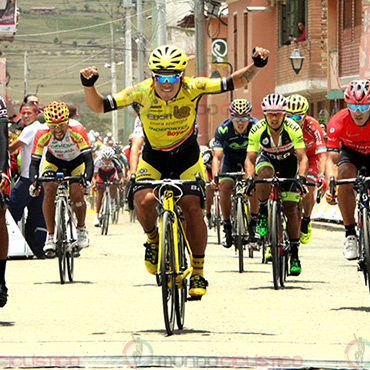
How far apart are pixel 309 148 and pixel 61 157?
3.33 meters

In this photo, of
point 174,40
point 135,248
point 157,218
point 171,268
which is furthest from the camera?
point 174,40

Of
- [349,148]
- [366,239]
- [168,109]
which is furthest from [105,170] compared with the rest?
[168,109]

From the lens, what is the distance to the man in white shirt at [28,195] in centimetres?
1812

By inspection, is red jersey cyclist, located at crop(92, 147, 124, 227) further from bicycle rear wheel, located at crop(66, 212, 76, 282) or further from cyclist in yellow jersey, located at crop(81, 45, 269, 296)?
cyclist in yellow jersey, located at crop(81, 45, 269, 296)

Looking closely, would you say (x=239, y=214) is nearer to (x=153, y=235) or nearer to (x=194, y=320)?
(x=194, y=320)

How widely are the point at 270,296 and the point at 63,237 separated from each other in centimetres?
331

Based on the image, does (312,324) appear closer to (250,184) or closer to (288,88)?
(250,184)

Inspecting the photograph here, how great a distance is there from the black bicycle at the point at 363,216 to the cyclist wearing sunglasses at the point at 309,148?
444 cm

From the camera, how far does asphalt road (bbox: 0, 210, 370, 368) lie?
7.98 meters

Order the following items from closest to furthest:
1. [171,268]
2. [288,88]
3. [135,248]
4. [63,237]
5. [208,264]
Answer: [171,268]
[63,237]
[208,264]
[135,248]
[288,88]

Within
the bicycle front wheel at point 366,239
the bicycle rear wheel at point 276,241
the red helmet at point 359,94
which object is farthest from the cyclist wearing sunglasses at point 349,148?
the bicycle rear wheel at point 276,241

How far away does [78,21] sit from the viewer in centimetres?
19412

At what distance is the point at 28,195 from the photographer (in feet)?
61.2

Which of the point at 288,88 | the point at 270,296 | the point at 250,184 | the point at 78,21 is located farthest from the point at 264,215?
the point at 78,21
